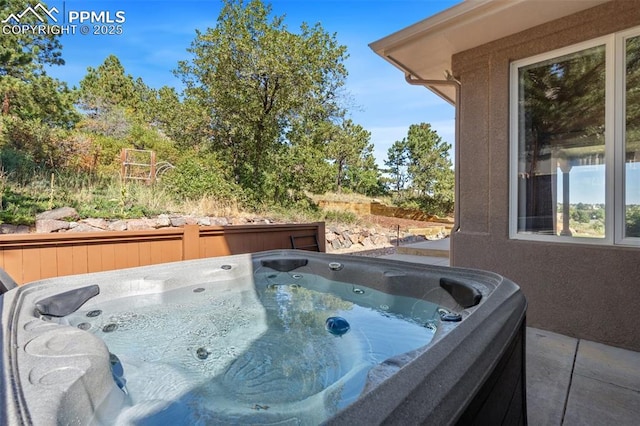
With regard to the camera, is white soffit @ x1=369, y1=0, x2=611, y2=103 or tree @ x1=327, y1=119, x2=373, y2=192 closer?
white soffit @ x1=369, y1=0, x2=611, y2=103

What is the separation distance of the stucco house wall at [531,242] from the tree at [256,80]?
715 cm

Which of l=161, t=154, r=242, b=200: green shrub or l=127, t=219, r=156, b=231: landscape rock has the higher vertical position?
l=161, t=154, r=242, b=200: green shrub

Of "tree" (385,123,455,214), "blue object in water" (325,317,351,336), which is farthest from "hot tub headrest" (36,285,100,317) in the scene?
"tree" (385,123,455,214)

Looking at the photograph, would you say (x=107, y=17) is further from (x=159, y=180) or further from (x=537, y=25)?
(x=537, y=25)

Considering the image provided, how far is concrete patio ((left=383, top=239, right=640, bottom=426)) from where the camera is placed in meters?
1.61

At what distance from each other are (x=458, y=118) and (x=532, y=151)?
771mm

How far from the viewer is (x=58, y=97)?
23.6 feet

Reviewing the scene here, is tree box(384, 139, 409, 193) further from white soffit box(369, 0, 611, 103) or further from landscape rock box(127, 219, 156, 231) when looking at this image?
white soffit box(369, 0, 611, 103)

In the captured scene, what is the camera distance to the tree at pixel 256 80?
9383 millimetres

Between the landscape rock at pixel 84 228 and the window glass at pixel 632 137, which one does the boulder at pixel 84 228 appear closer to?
the landscape rock at pixel 84 228

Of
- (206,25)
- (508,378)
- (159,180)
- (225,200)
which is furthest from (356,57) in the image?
(508,378)

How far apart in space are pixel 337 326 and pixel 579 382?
1441 mm

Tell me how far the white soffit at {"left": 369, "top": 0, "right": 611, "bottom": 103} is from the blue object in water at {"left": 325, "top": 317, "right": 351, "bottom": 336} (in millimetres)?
2567

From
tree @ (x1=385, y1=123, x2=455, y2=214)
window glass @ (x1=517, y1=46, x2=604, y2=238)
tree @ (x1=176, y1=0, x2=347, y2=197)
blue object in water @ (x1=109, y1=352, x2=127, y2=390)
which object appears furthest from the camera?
tree @ (x1=385, y1=123, x2=455, y2=214)
